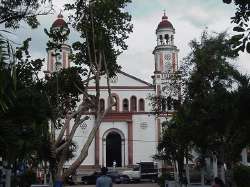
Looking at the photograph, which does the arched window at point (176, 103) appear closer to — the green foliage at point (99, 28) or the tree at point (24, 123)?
the green foliage at point (99, 28)

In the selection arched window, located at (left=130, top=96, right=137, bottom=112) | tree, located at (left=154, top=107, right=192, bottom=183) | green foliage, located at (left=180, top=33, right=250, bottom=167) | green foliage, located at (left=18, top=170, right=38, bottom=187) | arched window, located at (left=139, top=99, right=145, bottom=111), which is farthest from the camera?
arched window, located at (left=130, top=96, right=137, bottom=112)

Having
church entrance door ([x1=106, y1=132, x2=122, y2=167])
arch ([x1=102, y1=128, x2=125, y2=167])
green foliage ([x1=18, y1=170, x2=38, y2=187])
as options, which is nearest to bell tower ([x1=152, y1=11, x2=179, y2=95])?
arch ([x1=102, y1=128, x2=125, y2=167])

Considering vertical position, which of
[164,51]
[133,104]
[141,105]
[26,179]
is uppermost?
[164,51]

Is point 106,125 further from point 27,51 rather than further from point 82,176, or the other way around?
point 27,51

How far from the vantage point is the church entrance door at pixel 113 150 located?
56812mm

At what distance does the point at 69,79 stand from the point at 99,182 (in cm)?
1164

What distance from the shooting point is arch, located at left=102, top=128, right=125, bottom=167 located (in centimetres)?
5656

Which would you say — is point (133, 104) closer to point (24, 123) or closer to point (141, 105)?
point (141, 105)

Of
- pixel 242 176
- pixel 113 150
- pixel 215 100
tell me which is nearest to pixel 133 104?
pixel 113 150

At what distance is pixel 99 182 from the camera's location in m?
12.2

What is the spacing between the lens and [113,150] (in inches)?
2244

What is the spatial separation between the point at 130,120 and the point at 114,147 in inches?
135

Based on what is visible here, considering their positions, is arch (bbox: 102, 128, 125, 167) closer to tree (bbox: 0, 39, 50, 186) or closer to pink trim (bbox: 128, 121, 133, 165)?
pink trim (bbox: 128, 121, 133, 165)

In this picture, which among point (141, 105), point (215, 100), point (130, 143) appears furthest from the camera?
point (141, 105)
